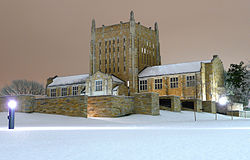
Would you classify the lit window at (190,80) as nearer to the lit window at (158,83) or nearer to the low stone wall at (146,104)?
the lit window at (158,83)

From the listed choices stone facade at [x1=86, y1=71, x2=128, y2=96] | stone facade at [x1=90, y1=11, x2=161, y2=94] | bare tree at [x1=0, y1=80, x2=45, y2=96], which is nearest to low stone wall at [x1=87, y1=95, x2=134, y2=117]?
stone facade at [x1=86, y1=71, x2=128, y2=96]

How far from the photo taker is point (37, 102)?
26.2 m

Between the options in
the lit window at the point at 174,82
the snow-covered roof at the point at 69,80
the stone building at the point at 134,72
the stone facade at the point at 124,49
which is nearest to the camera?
the stone building at the point at 134,72

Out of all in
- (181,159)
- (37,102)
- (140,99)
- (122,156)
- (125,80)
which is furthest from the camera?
(125,80)

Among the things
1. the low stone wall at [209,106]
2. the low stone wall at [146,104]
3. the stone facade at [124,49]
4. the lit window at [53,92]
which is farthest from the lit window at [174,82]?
the lit window at [53,92]

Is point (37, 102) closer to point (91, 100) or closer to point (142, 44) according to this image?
point (91, 100)

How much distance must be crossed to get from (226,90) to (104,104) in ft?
124

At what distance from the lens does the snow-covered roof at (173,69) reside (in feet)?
179

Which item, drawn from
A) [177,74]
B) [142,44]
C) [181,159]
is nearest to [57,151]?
[181,159]

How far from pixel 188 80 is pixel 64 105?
33.3m

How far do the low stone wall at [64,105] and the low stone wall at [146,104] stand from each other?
6908 mm

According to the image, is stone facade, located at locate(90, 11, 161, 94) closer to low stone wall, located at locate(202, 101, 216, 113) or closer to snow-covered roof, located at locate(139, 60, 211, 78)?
snow-covered roof, located at locate(139, 60, 211, 78)

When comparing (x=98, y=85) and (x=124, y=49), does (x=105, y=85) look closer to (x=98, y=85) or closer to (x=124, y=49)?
(x=98, y=85)

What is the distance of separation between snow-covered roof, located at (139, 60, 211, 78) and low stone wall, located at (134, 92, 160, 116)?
84.9 ft
